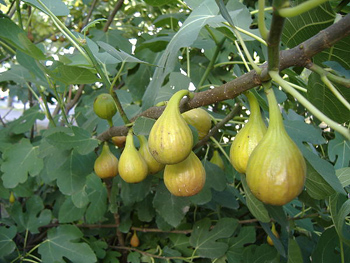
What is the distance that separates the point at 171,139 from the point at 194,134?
20 cm

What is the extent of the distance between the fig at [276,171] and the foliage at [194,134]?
88mm

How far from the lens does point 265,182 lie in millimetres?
427

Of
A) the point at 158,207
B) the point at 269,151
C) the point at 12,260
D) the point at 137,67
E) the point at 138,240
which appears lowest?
the point at 138,240

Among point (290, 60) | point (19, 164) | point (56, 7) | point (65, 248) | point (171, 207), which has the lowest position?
point (65, 248)

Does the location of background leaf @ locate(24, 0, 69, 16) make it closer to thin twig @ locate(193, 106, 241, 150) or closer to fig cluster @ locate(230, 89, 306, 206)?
thin twig @ locate(193, 106, 241, 150)

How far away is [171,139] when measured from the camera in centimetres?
55

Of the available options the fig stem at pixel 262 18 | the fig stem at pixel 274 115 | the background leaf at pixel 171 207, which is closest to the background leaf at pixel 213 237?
the background leaf at pixel 171 207

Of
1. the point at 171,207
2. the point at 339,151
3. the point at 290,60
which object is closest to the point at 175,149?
the point at 290,60

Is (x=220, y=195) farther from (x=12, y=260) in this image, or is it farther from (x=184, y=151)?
(x=12, y=260)

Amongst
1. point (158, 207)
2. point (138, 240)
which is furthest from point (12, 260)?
point (158, 207)

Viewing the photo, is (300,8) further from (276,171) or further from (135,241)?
(135,241)

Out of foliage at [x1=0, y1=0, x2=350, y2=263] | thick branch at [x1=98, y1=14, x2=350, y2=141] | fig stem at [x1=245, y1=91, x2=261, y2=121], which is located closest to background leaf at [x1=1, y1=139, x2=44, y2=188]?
foliage at [x1=0, y1=0, x2=350, y2=263]

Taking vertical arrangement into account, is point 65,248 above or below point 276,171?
below

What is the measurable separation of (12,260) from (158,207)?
0.82m
